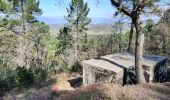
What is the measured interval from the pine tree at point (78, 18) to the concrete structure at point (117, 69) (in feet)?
82.3

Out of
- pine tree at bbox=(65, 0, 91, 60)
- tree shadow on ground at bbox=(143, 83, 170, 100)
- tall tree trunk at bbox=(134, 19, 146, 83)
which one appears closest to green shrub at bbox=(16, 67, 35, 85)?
tall tree trunk at bbox=(134, 19, 146, 83)

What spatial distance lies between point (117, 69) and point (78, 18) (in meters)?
31.6

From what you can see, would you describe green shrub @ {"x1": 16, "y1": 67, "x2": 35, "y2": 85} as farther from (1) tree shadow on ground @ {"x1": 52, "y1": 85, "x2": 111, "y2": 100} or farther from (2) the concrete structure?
(1) tree shadow on ground @ {"x1": 52, "y1": 85, "x2": 111, "y2": 100}

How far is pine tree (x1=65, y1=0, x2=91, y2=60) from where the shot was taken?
44.0 metres

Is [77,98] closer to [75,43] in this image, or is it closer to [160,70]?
[160,70]

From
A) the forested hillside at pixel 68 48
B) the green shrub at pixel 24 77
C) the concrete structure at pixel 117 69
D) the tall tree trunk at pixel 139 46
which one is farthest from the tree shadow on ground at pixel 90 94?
the green shrub at pixel 24 77

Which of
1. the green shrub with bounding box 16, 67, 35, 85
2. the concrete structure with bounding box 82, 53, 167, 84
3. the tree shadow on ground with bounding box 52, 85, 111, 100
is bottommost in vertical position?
the green shrub with bounding box 16, 67, 35, 85

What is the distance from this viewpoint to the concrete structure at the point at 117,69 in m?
15.7

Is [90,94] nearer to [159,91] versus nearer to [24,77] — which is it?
[159,91]

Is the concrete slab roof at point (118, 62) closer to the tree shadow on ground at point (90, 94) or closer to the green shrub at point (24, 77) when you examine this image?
the green shrub at point (24, 77)

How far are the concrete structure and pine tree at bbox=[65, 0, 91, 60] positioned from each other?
25.1 meters

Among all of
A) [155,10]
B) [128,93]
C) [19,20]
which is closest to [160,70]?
[155,10]

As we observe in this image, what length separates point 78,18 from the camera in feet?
152

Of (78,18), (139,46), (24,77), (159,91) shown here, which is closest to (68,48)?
(78,18)
